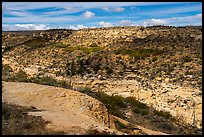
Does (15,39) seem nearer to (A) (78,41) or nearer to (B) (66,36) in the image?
(B) (66,36)

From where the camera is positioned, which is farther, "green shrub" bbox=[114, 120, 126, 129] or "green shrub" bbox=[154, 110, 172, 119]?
"green shrub" bbox=[154, 110, 172, 119]

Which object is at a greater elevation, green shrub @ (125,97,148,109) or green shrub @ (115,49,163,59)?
green shrub @ (115,49,163,59)

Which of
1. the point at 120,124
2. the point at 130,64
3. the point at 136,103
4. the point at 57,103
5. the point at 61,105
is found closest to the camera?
the point at 120,124

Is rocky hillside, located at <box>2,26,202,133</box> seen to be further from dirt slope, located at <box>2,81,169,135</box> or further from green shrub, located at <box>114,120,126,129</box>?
dirt slope, located at <box>2,81,169,135</box>

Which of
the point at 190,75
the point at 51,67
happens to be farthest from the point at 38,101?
the point at 51,67

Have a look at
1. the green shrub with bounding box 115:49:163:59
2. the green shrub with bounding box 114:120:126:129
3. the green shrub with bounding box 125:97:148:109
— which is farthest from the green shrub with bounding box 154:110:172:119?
the green shrub with bounding box 115:49:163:59

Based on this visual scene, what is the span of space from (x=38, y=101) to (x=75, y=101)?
Answer: 4.30ft

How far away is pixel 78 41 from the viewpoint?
133ft

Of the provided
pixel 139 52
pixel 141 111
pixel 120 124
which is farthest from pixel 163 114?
pixel 139 52

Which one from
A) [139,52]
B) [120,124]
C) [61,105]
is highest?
[139,52]

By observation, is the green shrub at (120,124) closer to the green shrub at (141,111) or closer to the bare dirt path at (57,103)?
the bare dirt path at (57,103)

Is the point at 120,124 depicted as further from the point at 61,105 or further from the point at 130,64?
the point at 130,64

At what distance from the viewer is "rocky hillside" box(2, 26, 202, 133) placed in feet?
58.8

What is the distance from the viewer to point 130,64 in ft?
87.2
